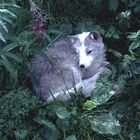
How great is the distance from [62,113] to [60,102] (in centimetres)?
20

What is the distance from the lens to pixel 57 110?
5.59 meters

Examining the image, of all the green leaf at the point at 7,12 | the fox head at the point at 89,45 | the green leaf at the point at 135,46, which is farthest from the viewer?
the fox head at the point at 89,45

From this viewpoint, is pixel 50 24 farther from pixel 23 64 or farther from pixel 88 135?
pixel 88 135

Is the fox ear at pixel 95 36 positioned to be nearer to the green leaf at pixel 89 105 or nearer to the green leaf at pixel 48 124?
the green leaf at pixel 89 105

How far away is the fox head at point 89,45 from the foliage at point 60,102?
154 millimetres

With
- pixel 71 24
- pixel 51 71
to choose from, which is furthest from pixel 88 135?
pixel 71 24

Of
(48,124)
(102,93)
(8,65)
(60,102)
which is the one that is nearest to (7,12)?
(8,65)

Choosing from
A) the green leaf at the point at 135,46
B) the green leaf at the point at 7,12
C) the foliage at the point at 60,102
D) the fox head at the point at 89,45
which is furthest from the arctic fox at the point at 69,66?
the green leaf at the point at 7,12

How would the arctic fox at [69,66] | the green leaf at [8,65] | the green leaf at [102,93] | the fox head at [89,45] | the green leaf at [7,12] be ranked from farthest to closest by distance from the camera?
the fox head at [89,45] → the arctic fox at [69,66] → the green leaf at [102,93] → the green leaf at [8,65] → the green leaf at [7,12]

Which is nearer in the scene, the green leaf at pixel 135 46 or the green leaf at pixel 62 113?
the green leaf at pixel 62 113

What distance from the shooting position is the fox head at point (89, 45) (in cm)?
642

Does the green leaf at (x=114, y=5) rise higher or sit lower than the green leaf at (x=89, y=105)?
higher

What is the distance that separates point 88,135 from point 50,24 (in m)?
2.13

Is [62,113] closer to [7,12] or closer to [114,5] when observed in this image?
[7,12]
